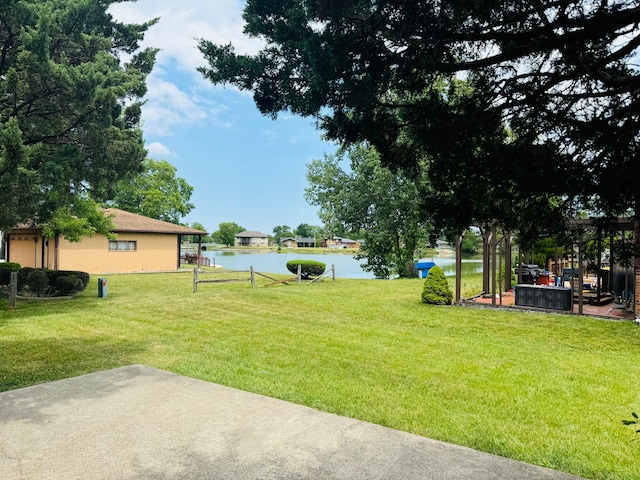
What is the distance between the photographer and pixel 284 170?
1363 inches

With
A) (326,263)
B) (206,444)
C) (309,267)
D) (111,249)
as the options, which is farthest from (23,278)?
(326,263)

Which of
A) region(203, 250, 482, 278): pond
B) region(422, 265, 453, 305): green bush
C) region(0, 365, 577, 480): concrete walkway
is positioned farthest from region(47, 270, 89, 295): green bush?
region(422, 265, 453, 305): green bush

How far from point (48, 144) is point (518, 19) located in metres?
13.8

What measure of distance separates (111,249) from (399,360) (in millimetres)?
23562

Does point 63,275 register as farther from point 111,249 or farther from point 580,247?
point 580,247

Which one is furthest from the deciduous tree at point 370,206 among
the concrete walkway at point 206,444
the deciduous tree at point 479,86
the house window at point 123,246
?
the concrete walkway at point 206,444

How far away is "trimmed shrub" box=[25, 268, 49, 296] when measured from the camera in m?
14.2

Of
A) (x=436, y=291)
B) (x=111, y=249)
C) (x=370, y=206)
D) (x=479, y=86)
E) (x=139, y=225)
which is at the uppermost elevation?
(x=370, y=206)

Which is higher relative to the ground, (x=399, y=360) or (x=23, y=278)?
(x=23, y=278)

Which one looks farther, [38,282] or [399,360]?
[38,282]

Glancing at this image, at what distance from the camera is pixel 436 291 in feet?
46.5

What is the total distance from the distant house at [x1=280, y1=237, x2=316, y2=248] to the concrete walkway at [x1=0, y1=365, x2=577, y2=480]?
101 metres

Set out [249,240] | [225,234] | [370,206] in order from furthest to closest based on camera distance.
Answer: [249,240] → [225,234] → [370,206]

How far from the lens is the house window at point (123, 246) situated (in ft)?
85.0
